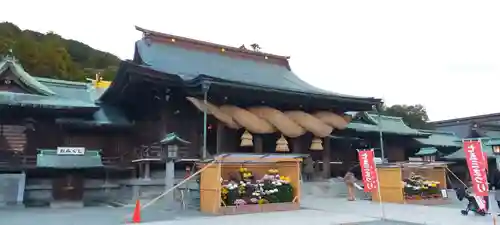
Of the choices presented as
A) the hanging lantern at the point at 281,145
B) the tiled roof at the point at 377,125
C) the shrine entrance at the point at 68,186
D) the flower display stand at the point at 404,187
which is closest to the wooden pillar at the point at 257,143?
the hanging lantern at the point at 281,145

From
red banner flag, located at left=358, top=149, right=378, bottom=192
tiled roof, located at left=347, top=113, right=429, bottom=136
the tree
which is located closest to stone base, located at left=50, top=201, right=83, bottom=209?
red banner flag, located at left=358, top=149, right=378, bottom=192

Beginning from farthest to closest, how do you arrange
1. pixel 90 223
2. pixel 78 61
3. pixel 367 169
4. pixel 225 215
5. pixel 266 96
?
pixel 78 61, pixel 266 96, pixel 367 169, pixel 225 215, pixel 90 223

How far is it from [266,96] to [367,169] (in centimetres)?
552

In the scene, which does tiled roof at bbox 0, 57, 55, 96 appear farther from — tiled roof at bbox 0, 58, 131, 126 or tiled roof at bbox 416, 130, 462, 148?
tiled roof at bbox 416, 130, 462, 148

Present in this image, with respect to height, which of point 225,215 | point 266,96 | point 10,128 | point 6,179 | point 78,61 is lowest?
point 225,215

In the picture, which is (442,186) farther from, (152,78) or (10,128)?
(10,128)

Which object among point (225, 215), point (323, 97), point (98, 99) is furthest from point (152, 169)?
point (323, 97)

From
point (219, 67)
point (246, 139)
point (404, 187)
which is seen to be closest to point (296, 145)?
point (246, 139)

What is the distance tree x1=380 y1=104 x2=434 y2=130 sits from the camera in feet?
186

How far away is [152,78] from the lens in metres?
15.8

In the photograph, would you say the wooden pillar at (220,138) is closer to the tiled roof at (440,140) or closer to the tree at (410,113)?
the tiled roof at (440,140)

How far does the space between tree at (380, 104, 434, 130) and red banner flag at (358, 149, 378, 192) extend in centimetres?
4235

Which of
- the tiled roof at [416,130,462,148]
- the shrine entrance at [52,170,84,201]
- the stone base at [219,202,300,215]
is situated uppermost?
the tiled roof at [416,130,462,148]

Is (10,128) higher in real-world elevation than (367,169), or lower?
higher
